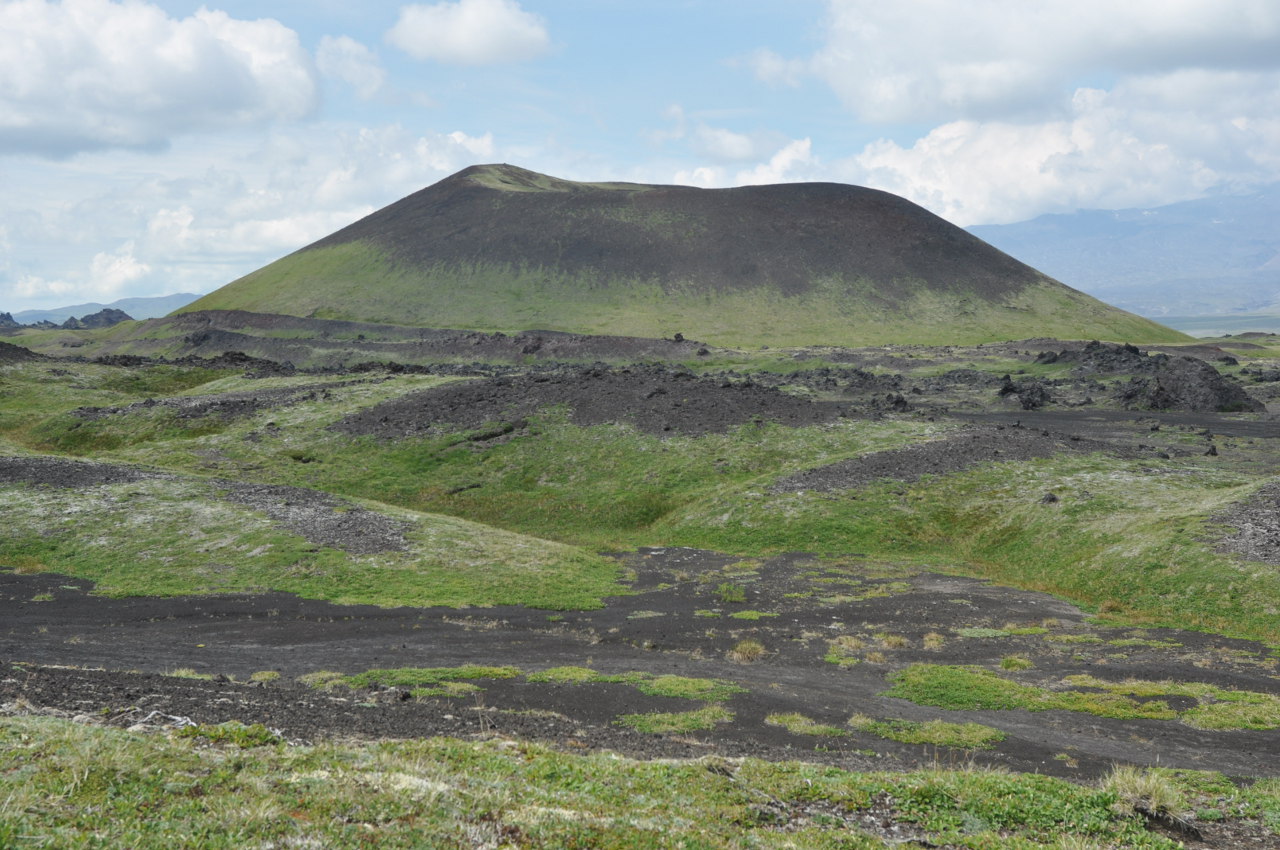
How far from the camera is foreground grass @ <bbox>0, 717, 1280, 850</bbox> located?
1195cm

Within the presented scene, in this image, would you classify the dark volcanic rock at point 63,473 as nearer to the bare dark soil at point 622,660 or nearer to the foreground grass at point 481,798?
the bare dark soil at point 622,660

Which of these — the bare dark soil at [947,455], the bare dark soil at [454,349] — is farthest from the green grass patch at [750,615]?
the bare dark soil at [454,349]

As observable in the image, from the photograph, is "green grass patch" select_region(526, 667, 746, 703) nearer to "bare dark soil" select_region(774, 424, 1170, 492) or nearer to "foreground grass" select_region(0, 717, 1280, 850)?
"foreground grass" select_region(0, 717, 1280, 850)

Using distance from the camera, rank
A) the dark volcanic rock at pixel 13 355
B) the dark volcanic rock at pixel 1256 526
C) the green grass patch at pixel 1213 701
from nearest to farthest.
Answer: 1. the green grass patch at pixel 1213 701
2. the dark volcanic rock at pixel 1256 526
3. the dark volcanic rock at pixel 13 355

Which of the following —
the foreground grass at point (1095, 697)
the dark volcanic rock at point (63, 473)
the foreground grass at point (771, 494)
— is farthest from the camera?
the dark volcanic rock at point (63, 473)

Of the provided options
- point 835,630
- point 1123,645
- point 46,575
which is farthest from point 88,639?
point 1123,645

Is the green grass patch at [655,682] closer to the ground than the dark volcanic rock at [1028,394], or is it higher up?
closer to the ground

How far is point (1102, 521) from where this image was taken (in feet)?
160

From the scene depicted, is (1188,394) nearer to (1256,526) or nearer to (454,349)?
(1256,526)

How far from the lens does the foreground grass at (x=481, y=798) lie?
11953mm

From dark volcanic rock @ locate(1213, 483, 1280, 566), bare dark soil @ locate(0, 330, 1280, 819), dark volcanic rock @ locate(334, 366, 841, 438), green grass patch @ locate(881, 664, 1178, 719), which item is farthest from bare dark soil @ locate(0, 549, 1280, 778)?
dark volcanic rock @ locate(334, 366, 841, 438)

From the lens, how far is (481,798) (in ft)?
46.7

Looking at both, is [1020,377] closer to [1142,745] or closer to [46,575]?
[1142,745]

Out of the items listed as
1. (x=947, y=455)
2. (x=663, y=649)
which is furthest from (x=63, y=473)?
(x=947, y=455)
